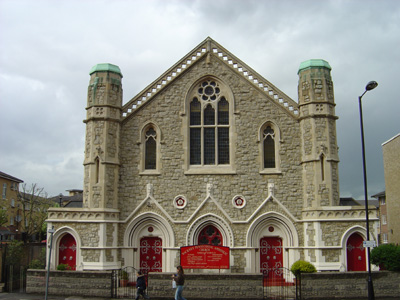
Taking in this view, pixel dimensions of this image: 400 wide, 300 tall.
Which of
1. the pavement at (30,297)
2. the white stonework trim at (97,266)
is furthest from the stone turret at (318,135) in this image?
the pavement at (30,297)

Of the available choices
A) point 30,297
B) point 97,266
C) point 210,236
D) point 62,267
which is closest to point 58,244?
point 62,267

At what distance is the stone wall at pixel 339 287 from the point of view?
57.6 ft

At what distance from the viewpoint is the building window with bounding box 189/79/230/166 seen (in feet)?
75.6

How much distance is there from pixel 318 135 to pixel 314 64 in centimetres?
383

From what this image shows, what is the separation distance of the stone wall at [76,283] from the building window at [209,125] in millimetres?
7769

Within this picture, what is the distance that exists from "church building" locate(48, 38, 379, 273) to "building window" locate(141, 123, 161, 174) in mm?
56

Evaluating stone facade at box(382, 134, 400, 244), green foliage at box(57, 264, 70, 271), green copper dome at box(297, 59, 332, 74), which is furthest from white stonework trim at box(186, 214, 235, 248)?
stone facade at box(382, 134, 400, 244)

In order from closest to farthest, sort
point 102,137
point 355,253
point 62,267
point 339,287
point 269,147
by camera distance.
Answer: point 339,287 < point 62,267 < point 355,253 < point 102,137 < point 269,147

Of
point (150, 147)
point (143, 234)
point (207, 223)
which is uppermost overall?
point (150, 147)

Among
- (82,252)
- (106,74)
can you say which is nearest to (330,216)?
(82,252)

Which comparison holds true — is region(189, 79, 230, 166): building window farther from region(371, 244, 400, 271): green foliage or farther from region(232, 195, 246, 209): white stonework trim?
region(371, 244, 400, 271): green foliage

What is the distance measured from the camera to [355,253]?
68.4 feet

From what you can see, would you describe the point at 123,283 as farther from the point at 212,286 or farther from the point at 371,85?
the point at 371,85

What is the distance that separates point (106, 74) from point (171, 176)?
21.1 feet
